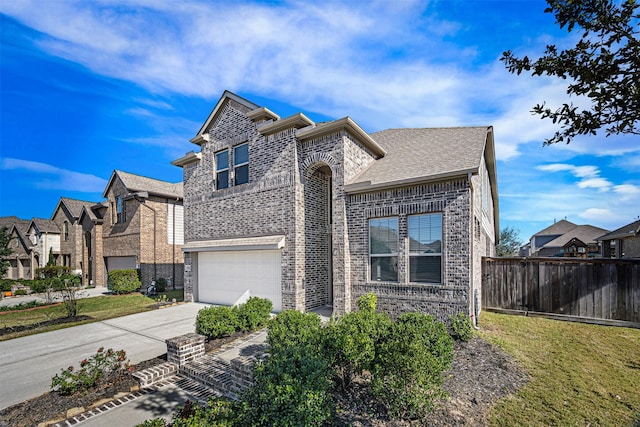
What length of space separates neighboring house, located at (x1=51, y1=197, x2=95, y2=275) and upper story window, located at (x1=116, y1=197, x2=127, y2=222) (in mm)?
5442

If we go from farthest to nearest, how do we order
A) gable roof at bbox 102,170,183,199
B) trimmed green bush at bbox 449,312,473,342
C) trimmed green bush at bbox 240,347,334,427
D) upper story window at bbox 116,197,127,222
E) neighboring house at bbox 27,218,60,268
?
1. neighboring house at bbox 27,218,60,268
2. upper story window at bbox 116,197,127,222
3. gable roof at bbox 102,170,183,199
4. trimmed green bush at bbox 449,312,473,342
5. trimmed green bush at bbox 240,347,334,427

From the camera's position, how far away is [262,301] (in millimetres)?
8555

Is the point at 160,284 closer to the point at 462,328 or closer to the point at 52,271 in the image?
the point at 52,271

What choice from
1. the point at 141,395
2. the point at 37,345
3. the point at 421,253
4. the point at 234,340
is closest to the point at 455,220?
the point at 421,253

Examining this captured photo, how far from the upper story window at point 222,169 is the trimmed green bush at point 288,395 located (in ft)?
33.2

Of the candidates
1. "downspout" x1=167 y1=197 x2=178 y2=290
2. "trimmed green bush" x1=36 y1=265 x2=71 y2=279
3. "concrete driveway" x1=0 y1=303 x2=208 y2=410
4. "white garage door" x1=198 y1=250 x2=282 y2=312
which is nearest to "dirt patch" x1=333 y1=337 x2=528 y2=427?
"concrete driveway" x1=0 y1=303 x2=208 y2=410

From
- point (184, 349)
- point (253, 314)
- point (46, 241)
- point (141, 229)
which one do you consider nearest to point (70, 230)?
point (46, 241)

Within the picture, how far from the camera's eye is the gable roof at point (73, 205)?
24547 mm

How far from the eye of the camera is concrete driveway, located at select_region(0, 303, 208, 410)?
585cm

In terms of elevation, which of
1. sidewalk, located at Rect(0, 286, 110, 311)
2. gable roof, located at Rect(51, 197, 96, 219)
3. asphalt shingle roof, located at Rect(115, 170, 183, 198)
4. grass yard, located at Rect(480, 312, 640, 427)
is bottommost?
sidewalk, located at Rect(0, 286, 110, 311)

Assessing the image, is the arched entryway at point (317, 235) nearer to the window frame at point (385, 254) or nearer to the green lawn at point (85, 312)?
the window frame at point (385, 254)

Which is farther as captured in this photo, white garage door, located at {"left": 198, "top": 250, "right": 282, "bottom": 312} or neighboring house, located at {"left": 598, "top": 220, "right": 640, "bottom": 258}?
neighboring house, located at {"left": 598, "top": 220, "right": 640, "bottom": 258}

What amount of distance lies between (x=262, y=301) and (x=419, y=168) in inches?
251

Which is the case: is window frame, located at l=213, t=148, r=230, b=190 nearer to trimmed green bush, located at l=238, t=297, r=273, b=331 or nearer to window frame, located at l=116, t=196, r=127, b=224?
trimmed green bush, located at l=238, t=297, r=273, b=331
